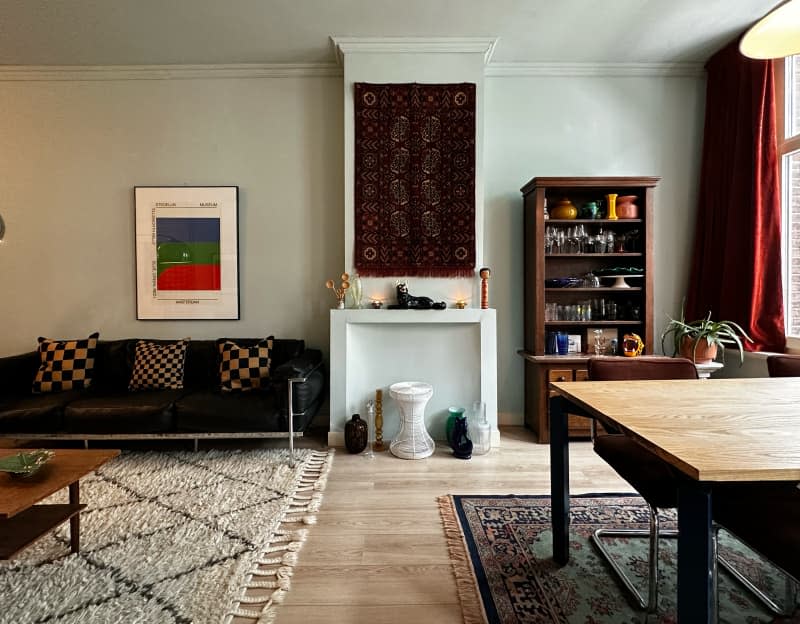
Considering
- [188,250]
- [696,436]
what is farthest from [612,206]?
[188,250]

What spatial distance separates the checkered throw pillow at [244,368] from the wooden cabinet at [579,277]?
2146 mm

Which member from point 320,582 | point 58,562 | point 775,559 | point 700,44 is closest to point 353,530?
point 320,582

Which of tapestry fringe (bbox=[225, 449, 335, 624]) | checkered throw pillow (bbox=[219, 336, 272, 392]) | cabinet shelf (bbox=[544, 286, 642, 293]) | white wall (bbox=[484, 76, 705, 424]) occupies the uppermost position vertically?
white wall (bbox=[484, 76, 705, 424])

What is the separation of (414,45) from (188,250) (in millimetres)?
2603

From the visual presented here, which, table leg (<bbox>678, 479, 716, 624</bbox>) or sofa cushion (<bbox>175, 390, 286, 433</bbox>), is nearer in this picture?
table leg (<bbox>678, 479, 716, 624</bbox>)

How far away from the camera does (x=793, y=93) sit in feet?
10.5

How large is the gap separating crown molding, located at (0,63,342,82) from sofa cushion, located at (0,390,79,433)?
9.39 ft

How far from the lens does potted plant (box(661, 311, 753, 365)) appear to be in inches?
126

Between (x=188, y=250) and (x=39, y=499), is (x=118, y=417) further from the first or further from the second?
(x=188, y=250)

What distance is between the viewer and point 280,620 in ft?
5.20

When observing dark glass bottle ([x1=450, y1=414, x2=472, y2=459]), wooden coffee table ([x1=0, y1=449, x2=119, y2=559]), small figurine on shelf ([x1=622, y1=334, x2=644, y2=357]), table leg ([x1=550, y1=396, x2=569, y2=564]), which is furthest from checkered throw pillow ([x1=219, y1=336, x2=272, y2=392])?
small figurine on shelf ([x1=622, y1=334, x2=644, y2=357])

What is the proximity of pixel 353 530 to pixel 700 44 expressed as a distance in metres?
4.52

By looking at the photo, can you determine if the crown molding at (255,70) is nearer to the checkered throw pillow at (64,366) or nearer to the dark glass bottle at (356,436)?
the checkered throw pillow at (64,366)

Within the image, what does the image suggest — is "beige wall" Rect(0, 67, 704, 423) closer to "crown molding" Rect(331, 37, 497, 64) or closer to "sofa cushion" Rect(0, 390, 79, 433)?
"crown molding" Rect(331, 37, 497, 64)
